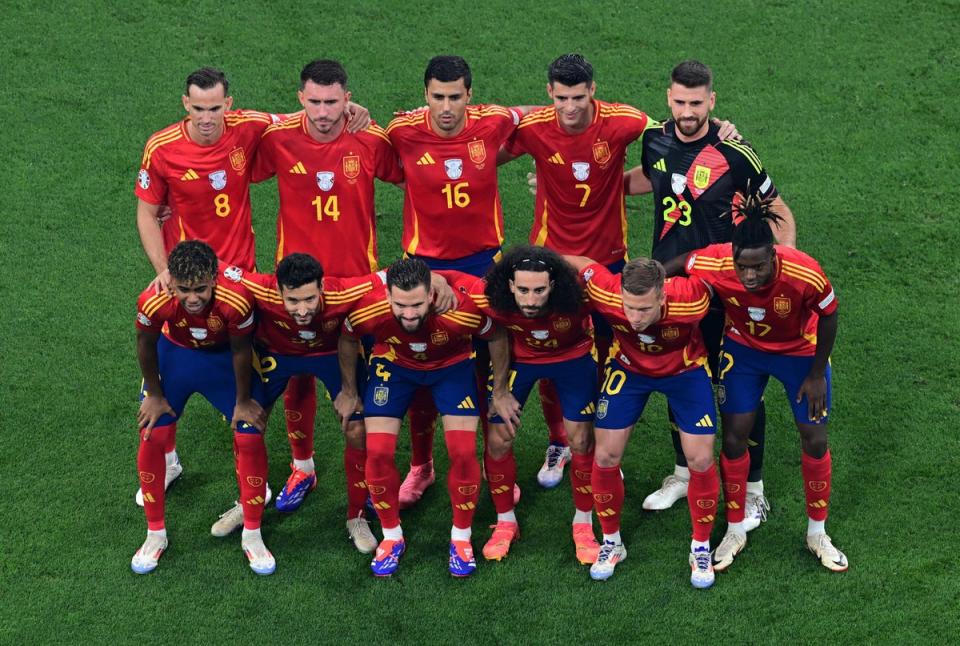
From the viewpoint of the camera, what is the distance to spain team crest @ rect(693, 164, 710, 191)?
31.0 ft

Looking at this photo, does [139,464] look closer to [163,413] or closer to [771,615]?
[163,413]

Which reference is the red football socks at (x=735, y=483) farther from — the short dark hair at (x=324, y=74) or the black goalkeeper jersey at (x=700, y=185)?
the short dark hair at (x=324, y=74)

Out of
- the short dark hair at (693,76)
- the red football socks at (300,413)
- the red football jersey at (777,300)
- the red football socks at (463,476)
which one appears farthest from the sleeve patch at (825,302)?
the red football socks at (300,413)

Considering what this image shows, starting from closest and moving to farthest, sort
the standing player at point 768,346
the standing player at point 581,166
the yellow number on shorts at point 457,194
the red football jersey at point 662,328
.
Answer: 1. the standing player at point 768,346
2. the red football jersey at point 662,328
3. the standing player at point 581,166
4. the yellow number on shorts at point 457,194

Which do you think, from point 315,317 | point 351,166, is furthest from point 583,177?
point 315,317

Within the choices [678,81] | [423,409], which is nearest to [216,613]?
[423,409]

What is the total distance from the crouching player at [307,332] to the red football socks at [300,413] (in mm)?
462

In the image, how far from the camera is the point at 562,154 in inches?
Answer: 388

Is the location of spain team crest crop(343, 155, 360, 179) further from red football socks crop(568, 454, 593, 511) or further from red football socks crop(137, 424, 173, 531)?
red football socks crop(568, 454, 593, 511)

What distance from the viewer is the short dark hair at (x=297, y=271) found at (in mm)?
8719

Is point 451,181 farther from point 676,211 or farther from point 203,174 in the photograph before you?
point 203,174

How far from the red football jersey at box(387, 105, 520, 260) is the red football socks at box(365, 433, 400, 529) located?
1.42m

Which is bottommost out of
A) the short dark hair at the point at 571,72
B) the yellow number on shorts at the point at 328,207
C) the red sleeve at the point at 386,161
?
the yellow number on shorts at the point at 328,207

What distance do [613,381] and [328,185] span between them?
2.27 meters
